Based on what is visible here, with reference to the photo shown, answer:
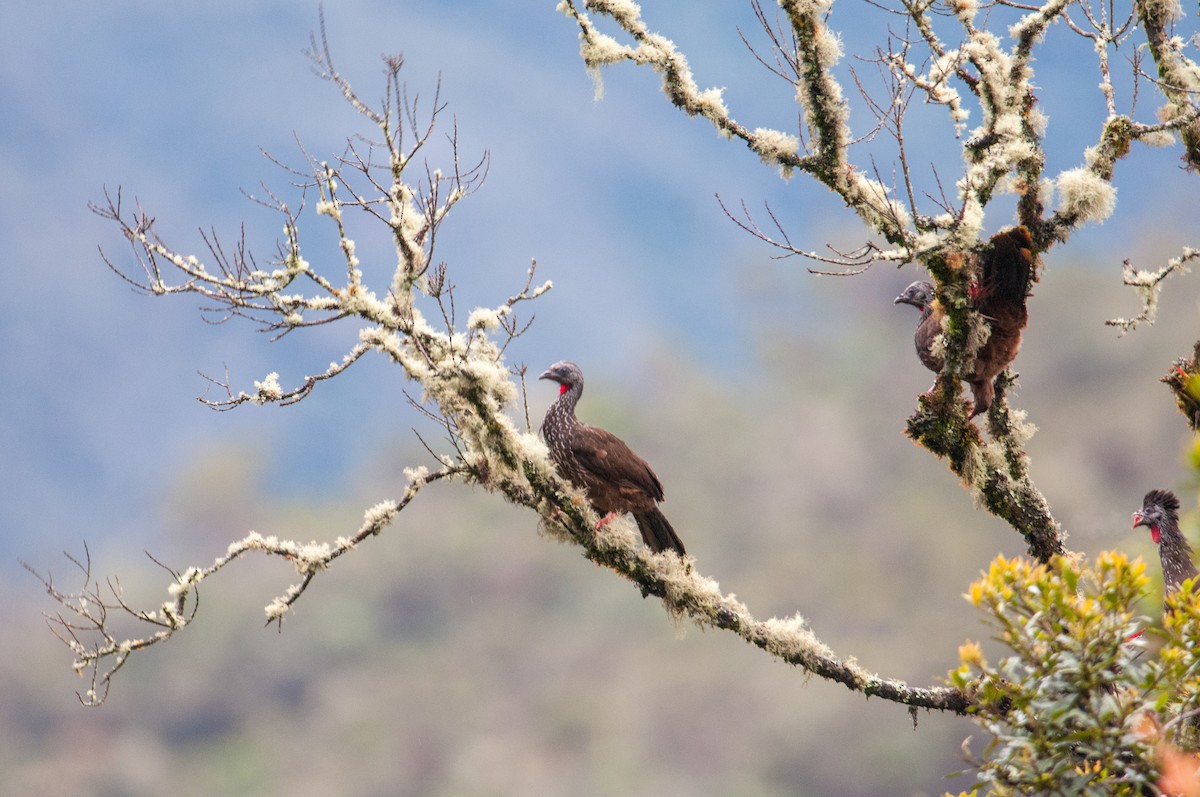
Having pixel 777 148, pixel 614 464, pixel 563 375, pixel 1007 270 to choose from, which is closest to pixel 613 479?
pixel 614 464

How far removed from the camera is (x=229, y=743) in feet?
133

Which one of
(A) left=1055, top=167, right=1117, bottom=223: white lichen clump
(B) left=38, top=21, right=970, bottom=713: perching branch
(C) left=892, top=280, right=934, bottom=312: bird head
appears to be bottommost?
(B) left=38, top=21, right=970, bottom=713: perching branch

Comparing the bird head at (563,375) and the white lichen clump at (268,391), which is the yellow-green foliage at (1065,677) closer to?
the white lichen clump at (268,391)

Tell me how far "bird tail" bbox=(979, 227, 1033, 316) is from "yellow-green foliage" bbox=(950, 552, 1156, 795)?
181cm

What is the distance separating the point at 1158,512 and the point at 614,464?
2753 mm

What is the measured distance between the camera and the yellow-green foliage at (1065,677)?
3447 millimetres

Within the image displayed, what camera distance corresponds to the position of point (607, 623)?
44844 millimetres

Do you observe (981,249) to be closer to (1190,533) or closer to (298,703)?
(1190,533)

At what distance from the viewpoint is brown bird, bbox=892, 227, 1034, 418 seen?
16.7 feet

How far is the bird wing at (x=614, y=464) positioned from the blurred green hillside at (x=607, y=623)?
29.7m

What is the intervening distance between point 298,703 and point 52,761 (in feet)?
24.5

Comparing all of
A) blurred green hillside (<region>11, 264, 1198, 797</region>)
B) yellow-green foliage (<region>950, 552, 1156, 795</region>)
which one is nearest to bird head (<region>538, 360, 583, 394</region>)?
yellow-green foliage (<region>950, 552, 1156, 795</region>)

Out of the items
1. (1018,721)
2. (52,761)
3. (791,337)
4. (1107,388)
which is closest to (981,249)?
(1018,721)

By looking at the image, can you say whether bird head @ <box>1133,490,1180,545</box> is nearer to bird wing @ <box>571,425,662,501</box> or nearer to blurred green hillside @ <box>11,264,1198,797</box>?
bird wing @ <box>571,425,662,501</box>
